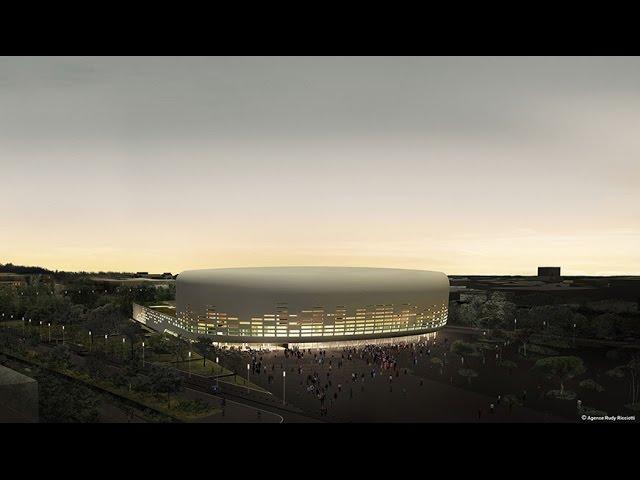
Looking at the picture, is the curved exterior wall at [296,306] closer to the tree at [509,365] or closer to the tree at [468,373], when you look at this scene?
the tree at [509,365]

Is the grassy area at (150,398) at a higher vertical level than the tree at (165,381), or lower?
lower

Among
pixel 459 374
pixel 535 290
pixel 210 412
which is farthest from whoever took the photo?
pixel 535 290

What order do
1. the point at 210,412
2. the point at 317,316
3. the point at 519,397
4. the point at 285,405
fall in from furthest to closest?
1. the point at 317,316
2. the point at 519,397
3. the point at 285,405
4. the point at 210,412

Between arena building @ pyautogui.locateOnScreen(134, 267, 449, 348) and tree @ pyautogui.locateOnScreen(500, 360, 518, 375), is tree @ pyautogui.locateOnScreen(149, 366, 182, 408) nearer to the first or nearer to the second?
tree @ pyautogui.locateOnScreen(500, 360, 518, 375)

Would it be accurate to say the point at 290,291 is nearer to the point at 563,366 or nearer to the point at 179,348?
the point at 179,348

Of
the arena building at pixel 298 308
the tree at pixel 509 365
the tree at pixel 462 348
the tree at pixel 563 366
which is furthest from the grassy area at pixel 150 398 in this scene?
the arena building at pixel 298 308

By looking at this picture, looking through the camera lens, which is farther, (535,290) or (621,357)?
(535,290)

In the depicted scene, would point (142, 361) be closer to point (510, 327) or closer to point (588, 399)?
point (588, 399)

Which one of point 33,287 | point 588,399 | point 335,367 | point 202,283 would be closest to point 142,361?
point 335,367

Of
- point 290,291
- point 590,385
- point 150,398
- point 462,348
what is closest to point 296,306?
point 290,291
